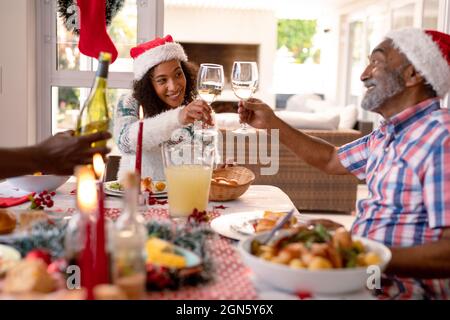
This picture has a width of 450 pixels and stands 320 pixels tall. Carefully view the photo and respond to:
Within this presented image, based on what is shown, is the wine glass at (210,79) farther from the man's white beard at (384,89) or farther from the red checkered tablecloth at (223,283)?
the red checkered tablecloth at (223,283)

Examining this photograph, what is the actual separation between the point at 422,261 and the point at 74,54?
10.0ft

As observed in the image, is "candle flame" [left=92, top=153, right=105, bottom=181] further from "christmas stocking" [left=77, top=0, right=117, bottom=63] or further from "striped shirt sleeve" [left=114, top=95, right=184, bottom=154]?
"christmas stocking" [left=77, top=0, right=117, bottom=63]

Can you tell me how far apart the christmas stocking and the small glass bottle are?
7.08 feet

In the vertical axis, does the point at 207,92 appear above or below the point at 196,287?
above

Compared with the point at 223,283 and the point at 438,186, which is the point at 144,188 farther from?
the point at 438,186

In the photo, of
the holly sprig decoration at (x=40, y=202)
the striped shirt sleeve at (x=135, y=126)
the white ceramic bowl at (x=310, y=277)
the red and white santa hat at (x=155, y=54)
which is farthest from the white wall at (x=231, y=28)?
the white ceramic bowl at (x=310, y=277)

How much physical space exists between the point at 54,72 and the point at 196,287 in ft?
9.93

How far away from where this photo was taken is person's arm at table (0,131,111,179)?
4.21ft

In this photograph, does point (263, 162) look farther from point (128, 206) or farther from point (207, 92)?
point (128, 206)

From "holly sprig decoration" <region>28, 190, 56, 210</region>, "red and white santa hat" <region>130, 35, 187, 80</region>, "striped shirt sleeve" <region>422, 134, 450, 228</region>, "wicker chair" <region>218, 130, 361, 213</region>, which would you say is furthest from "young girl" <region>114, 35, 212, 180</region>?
"wicker chair" <region>218, 130, 361, 213</region>

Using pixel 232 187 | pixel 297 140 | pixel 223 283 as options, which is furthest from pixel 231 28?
pixel 223 283

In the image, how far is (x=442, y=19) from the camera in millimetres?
3869

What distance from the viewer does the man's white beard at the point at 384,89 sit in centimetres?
164

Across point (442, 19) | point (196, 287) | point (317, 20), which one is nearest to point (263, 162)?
point (442, 19)
